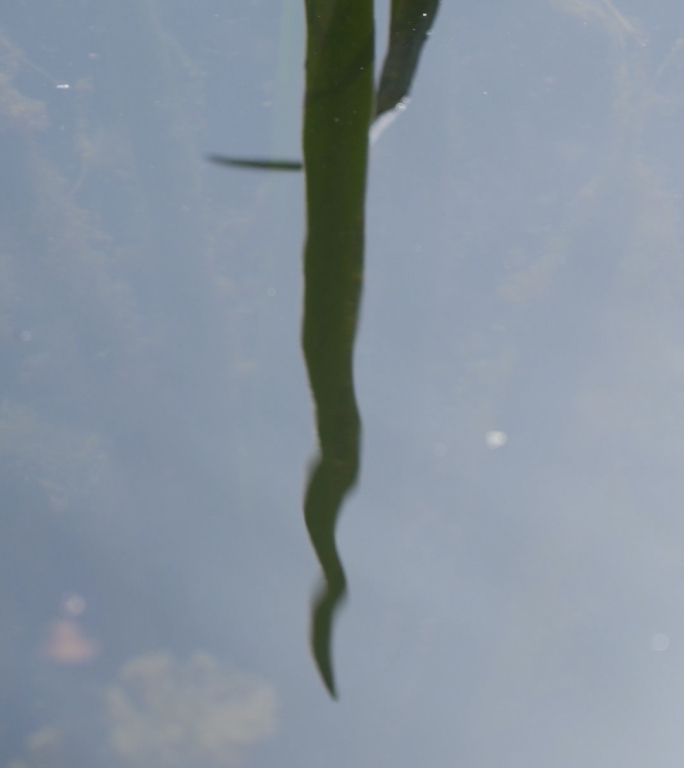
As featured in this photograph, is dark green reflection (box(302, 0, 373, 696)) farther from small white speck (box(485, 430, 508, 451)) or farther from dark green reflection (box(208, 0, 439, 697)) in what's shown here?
small white speck (box(485, 430, 508, 451))

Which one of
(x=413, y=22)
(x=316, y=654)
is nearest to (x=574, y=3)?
(x=413, y=22)

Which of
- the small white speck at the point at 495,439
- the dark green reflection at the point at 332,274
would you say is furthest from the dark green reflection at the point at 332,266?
the small white speck at the point at 495,439

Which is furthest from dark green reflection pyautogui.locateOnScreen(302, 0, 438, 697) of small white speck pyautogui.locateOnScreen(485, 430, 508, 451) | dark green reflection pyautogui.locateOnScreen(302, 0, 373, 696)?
small white speck pyautogui.locateOnScreen(485, 430, 508, 451)

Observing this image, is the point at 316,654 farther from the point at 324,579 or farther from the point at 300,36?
the point at 300,36

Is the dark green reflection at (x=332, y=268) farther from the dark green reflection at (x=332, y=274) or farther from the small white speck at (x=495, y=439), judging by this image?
the small white speck at (x=495, y=439)

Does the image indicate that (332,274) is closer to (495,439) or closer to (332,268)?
(332,268)

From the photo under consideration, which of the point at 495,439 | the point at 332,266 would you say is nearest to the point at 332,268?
the point at 332,266
